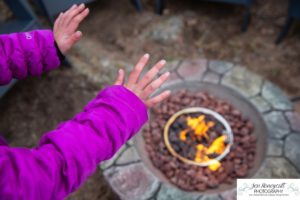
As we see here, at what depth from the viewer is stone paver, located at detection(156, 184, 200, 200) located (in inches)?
75.6

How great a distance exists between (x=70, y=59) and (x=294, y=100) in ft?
6.47

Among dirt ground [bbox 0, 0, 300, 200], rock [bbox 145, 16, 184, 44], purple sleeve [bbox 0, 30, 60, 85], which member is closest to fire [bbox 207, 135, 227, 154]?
dirt ground [bbox 0, 0, 300, 200]

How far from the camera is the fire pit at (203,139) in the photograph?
215cm

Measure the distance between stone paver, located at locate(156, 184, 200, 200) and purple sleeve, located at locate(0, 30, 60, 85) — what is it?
36.7 inches

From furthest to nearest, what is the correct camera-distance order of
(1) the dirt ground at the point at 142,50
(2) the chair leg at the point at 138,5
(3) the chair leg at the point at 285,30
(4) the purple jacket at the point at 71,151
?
(2) the chair leg at the point at 138,5 < (3) the chair leg at the point at 285,30 < (1) the dirt ground at the point at 142,50 < (4) the purple jacket at the point at 71,151

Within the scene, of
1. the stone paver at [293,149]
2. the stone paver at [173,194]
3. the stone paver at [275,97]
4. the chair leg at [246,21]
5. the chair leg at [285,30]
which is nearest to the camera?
the stone paver at [173,194]

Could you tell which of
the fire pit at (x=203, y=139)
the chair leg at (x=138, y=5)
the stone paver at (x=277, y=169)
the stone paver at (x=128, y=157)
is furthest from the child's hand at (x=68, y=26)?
the chair leg at (x=138, y=5)

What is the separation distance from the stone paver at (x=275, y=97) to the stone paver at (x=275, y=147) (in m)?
0.26

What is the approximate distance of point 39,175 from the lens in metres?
1.11

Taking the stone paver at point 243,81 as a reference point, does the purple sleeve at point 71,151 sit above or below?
above

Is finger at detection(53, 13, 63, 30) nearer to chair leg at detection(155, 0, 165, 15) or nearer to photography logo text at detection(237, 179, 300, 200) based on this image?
photography logo text at detection(237, 179, 300, 200)

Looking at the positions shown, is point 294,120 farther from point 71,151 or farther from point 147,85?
point 71,151

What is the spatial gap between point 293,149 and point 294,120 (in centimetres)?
22

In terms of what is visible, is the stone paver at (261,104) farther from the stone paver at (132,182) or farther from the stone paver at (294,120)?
the stone paver at (132,182)
